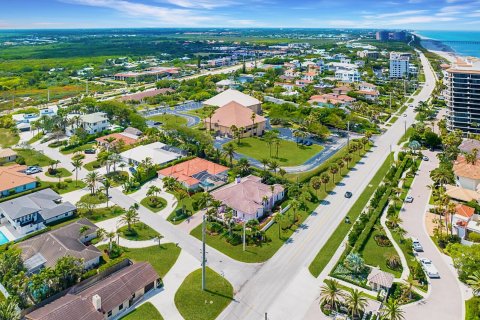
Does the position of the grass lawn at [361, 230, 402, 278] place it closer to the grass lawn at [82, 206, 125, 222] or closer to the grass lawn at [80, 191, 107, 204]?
the grass lawn at [82, 206, 125, 222]

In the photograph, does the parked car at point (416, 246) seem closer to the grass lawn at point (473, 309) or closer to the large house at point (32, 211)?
the grass lawn at point (473, 309)

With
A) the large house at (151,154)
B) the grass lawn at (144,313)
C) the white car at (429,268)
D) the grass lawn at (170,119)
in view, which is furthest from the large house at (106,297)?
the grass lawn at (170,119)

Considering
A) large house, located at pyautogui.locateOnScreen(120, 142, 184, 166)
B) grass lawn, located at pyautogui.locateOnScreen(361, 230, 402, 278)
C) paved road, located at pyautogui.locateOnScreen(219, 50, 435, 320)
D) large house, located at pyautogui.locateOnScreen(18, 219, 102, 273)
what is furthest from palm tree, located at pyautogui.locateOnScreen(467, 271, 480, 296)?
large house, located at pyautogui.locateOnScreen(120, 142, 184, 166)

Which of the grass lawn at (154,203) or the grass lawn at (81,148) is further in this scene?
the grass lawn at (81,148)

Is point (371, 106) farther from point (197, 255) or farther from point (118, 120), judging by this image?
point (197, 255)

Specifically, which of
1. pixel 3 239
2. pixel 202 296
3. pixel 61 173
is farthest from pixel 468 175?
pixel 61 173

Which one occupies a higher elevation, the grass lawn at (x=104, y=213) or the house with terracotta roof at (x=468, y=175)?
the house with terracotta roof at (x=468, y=175)

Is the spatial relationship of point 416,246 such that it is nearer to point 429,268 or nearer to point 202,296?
point 429,268
